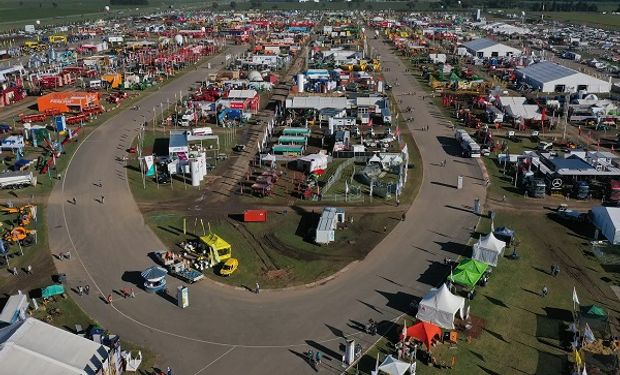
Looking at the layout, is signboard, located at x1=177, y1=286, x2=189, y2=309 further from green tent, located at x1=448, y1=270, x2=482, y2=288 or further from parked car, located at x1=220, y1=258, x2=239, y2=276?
green tent, located at x1=448, y1=270, x2=482, y2=288

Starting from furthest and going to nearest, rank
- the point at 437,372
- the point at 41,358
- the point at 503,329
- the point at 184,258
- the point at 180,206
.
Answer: the point at 180,206, the point at 184,258, the point at 503,329, the point at 437,372, the point at 41,358

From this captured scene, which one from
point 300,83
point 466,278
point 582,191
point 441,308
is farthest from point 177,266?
point 300,83

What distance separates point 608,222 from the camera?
29.7 meters

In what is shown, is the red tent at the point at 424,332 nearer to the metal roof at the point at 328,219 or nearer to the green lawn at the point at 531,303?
the green lawn at the point at 531,303

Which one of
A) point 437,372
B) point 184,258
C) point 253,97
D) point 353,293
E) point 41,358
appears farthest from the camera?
point 253,97

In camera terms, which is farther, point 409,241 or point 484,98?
point 484,98

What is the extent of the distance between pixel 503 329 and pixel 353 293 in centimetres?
659

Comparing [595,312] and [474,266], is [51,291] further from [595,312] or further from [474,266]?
[595,312]

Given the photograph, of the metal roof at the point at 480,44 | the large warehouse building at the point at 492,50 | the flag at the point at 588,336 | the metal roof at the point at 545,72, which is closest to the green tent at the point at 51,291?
the flag at the point at 588,336

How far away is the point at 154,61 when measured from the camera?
8738 cm

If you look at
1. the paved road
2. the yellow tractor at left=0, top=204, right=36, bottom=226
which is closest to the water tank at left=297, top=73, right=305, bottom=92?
the paved road

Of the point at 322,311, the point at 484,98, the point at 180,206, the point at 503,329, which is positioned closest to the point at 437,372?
the point at 503,329

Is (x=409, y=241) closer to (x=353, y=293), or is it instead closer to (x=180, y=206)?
(x=353, y=293)

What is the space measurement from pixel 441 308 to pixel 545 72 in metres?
60.4
